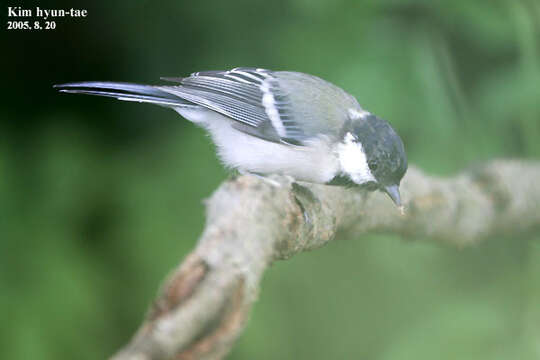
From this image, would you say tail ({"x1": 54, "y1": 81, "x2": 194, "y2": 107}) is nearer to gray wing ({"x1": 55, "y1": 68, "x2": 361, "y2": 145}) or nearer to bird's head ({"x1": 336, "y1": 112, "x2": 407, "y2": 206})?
gray wing ({"x1": 55, "y1": 68, "x2": 361, "y2": 145})

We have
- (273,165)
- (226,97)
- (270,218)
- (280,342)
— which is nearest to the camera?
(270,218)

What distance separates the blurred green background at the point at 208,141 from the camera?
4.70ft

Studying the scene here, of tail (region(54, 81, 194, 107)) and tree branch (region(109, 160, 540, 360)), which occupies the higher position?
tail (region(54, 81, 194, 107))

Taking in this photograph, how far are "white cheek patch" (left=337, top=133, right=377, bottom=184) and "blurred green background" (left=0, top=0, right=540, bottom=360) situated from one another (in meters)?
0.29

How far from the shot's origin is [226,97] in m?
1.26

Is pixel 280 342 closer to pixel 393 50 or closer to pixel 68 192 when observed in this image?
pixel 68 192

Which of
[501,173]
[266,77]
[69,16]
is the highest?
[69,16]

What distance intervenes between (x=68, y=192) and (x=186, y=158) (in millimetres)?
301

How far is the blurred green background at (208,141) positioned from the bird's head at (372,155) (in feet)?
0.94

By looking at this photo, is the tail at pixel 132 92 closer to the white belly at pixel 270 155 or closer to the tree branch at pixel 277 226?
the white belly at pixel 270 155

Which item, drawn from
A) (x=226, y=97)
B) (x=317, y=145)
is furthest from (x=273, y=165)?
(x=226, y=97)

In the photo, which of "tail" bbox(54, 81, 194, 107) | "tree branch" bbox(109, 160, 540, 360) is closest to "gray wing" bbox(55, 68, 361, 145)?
"tail" bbox(54, 81, 194, 107)

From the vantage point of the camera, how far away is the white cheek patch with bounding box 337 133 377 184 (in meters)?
1.12

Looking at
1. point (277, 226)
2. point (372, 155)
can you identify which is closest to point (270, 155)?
point (372, 155)
